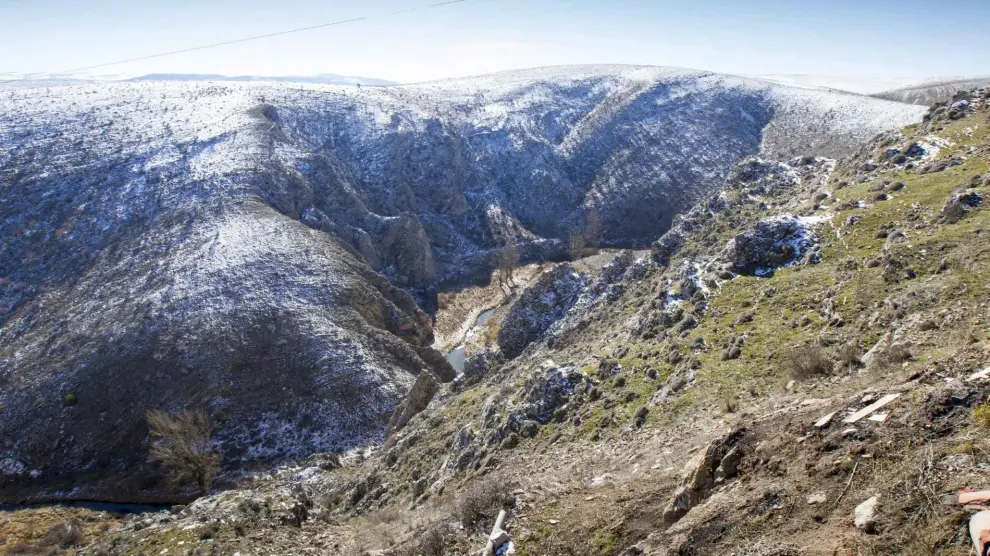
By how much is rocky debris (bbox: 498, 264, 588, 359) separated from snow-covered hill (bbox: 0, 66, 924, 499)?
12965mm

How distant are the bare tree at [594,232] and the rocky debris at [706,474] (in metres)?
80.6

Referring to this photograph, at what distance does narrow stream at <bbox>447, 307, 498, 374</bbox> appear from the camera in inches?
2326

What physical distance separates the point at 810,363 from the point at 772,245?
11.8 metres

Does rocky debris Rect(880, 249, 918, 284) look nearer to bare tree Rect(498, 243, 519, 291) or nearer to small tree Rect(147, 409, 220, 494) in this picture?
small tree Rect(147, 409, 220, 494)

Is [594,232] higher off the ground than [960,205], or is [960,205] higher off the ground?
[960,205]

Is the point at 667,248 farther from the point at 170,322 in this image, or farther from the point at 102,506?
the point at 170,322

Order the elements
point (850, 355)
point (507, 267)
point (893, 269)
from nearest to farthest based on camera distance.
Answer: point (850, 355) → point (893, 269) → point (507, 267)

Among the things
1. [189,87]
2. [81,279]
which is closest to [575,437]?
[81,279]

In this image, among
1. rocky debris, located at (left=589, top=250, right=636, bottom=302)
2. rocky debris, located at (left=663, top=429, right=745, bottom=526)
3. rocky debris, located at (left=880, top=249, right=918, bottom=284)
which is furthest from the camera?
rocky debris, located at (left=589, top=250, right=636, bottom=302)

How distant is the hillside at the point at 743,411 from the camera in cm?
762

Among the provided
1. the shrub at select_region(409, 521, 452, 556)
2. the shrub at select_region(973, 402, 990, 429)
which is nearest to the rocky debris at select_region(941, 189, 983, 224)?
the shrub at select_region(973, 402, 990, 429)

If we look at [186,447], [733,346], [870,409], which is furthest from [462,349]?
[870,409]

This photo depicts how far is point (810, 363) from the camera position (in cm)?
1372

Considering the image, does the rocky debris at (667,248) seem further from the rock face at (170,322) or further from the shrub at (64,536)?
the shrub at (64,536)
